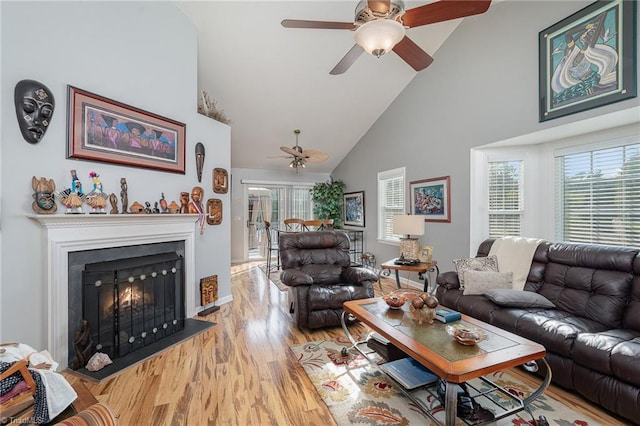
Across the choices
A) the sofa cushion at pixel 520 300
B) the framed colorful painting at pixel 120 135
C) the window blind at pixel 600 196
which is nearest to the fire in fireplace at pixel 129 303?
the framed colorful painting at pixel 120 135

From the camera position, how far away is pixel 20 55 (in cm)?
205

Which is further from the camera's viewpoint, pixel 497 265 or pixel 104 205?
pixel 497 265

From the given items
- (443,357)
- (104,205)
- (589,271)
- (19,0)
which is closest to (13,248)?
(104,205)

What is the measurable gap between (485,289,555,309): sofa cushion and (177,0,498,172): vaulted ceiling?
3.42 meters

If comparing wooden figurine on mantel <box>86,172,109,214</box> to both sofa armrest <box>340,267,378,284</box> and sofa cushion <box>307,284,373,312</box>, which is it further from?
sofa armrest <box>340,267,378,284</box>

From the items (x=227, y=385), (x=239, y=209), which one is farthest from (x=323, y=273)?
(x=239, y=209)

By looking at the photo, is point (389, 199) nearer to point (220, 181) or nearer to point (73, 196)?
point (220, 181)

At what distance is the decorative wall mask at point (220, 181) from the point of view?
12.4 ft

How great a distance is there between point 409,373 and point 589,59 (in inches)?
127

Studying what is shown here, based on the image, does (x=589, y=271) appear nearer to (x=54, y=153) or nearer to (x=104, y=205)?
(x=104, y=205)

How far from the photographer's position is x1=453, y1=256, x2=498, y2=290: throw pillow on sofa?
9.83 ft

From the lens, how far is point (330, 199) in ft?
23.5

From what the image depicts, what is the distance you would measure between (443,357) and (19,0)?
12.5 feet

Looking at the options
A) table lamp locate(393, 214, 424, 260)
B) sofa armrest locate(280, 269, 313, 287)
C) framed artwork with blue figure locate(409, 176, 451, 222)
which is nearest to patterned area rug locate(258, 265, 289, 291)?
sofa armrest locate(280, 269, 313, 287)
